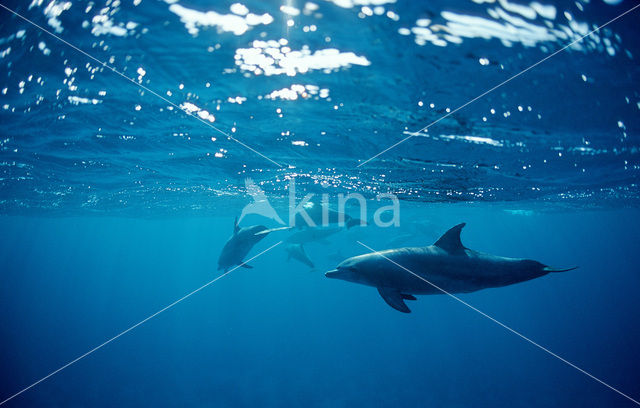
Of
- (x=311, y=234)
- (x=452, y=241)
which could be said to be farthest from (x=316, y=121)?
(x=311, y=234)

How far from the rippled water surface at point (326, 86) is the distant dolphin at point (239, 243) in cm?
323

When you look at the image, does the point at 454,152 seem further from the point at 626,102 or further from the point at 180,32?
the point at 180,32

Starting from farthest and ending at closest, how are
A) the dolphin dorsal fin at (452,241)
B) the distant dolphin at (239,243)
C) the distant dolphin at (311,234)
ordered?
the distant dolphin at (311,234)
the distant dolphin at (239,243)
the dolphin dorsal fin at (452,241)

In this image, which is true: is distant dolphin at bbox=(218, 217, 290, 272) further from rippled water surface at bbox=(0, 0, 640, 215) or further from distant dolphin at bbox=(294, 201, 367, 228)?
rippled water surface at bbox=(0, 0, 640, 215)

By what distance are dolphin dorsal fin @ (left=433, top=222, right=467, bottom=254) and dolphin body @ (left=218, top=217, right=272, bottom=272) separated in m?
6.19

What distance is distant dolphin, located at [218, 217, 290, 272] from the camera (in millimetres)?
11148

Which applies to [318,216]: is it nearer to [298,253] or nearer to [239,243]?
[239,243]

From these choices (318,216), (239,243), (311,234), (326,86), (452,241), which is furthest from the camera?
(311,234)

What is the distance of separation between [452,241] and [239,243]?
770cm

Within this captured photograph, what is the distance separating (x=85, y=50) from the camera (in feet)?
20.2

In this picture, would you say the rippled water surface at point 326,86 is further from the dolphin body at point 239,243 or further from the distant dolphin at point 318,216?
the dolphin body at point 239,243

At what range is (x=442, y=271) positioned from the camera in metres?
6.30

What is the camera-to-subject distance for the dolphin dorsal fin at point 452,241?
647 cm

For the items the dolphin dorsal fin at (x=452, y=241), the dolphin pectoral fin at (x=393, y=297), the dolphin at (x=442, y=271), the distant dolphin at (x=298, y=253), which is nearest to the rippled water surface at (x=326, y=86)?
the dolphin dorsal fin at (x=452, y=241)
